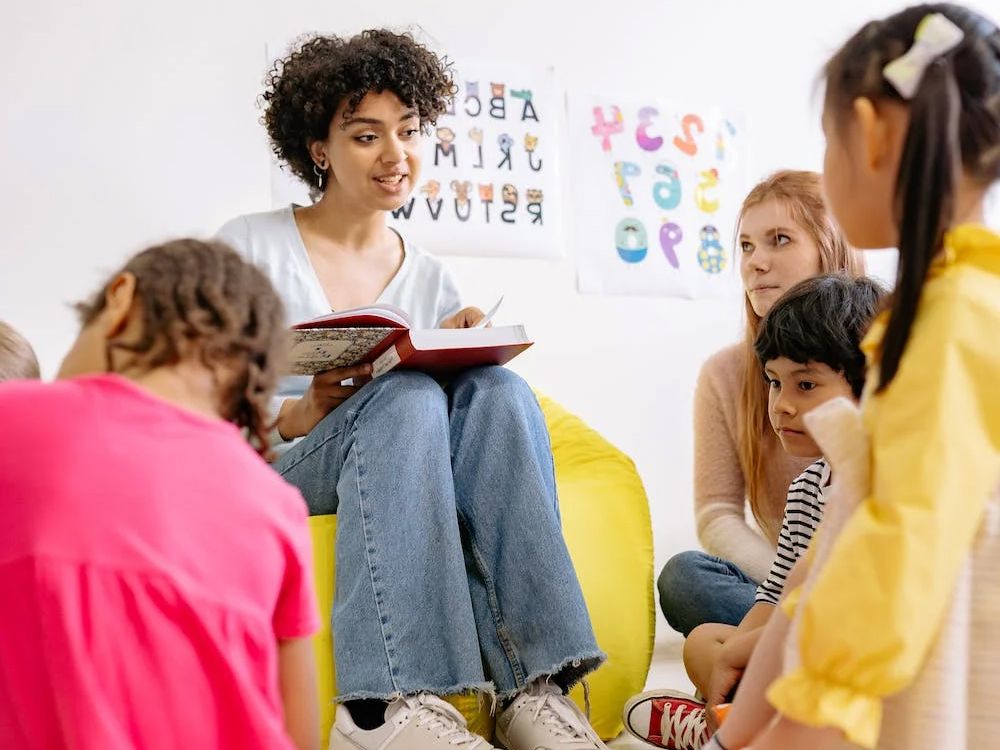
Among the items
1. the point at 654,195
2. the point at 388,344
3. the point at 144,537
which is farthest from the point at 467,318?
the point at 654,195

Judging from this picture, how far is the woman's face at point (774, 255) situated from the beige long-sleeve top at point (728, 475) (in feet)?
0.38

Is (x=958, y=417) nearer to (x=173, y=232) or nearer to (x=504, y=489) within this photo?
(x=504, y=489)

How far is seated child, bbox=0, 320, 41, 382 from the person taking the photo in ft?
4.37

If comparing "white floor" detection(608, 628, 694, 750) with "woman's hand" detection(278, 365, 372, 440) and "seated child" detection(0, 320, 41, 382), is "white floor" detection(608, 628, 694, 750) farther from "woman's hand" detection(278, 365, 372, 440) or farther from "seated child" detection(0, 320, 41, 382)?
"seated child" detection(0, 320, 41, 382)

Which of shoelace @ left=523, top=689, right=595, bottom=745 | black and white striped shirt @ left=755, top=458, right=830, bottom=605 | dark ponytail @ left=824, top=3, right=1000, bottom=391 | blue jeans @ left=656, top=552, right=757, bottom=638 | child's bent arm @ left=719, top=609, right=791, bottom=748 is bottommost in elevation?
blue jeans @ left=656, top=552, right=757, bottom=638

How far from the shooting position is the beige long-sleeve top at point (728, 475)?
1.67 metres

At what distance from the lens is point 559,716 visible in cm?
123

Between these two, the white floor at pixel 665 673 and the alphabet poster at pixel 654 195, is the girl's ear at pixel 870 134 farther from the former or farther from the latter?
the alphabet poster at pixel 654 195

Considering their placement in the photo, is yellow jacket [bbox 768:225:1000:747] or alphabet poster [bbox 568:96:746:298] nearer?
yellow jacket [bbox 768:225:1000:747]

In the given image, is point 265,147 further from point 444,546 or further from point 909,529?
point 909,529

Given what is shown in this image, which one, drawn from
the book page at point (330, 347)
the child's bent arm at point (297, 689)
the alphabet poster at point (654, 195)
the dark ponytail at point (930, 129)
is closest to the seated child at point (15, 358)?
the book page at point (330, 347)

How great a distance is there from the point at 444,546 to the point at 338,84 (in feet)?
2.66

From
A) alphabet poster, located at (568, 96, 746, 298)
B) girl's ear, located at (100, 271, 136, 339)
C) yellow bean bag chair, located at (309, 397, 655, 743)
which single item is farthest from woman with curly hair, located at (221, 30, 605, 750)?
alphabet poster, located at (568, 96, 746, 298)

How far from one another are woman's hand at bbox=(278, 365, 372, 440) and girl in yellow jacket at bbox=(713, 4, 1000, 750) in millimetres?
752
